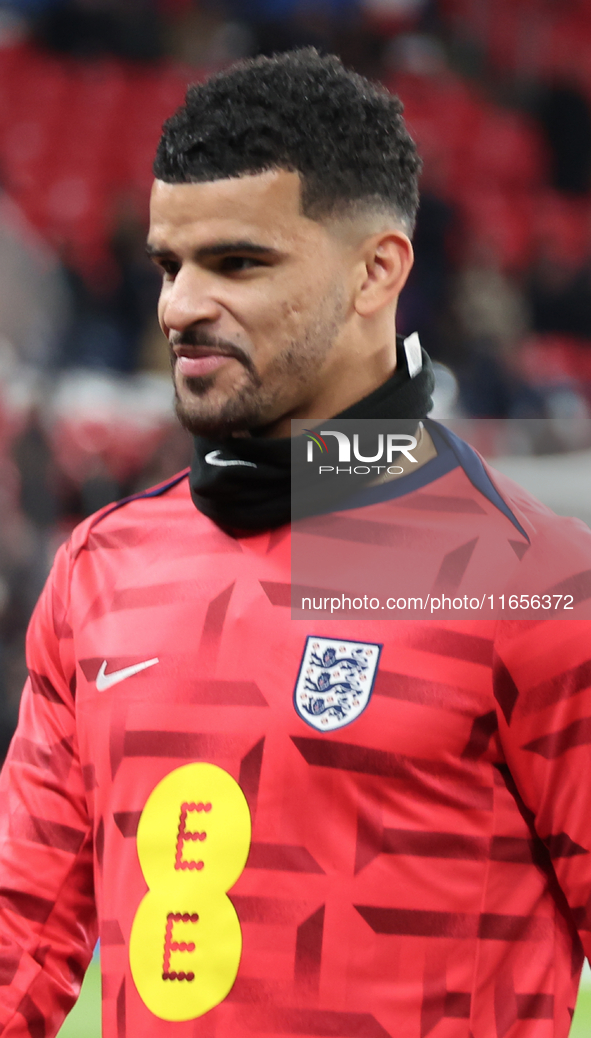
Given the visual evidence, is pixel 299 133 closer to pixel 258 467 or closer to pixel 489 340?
pixel 258 467

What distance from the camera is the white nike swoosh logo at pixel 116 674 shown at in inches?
52.8

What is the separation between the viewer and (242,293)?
1272mm

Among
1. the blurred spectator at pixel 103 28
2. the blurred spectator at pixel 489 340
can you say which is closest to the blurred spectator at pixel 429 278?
the blurred spectator at pixel 489 340

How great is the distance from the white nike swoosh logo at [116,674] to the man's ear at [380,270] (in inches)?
18.5

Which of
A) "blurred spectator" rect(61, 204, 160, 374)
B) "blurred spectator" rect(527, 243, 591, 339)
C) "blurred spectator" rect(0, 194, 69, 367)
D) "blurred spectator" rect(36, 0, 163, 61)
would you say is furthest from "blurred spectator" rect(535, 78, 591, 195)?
"blurred spectator" rect(0, 194, 69, 367)

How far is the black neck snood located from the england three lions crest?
176mm

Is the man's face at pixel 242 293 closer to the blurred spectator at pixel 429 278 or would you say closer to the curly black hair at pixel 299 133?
the curly black hair at pixel 299 133

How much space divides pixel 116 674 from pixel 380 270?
0.56 metres

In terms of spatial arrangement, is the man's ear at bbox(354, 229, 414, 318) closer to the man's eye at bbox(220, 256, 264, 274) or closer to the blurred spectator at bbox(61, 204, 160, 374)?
the man's eye at bbox(220, 256, 264, 274)

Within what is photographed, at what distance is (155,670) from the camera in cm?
133

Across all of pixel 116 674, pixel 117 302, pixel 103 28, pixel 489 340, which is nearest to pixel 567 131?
pixel 489 340

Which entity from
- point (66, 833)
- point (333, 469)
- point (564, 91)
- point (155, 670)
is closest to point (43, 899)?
point (66, 833)

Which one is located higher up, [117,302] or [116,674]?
[117,302]

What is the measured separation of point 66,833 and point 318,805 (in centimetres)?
38
